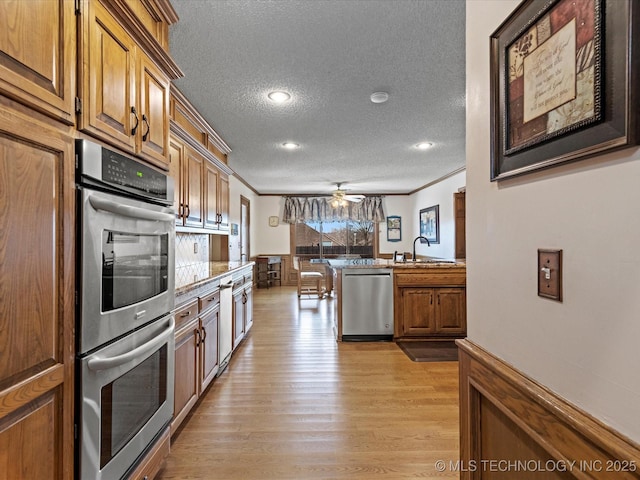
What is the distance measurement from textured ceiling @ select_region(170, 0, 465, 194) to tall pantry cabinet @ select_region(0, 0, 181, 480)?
2.75 feet

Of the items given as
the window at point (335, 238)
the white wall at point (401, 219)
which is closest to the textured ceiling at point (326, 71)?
the white wall at point (401, 219)

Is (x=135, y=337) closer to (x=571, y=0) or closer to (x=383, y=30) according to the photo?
(x=571, y=0)

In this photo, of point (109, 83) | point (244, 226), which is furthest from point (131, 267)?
point (244, 226)

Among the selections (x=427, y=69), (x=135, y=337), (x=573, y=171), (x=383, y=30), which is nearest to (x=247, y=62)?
(x=383, y=30)

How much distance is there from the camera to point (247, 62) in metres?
2.22

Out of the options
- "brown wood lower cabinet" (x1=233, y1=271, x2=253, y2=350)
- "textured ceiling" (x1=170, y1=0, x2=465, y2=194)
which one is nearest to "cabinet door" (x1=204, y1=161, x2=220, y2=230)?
"textured ceiling" (x1=170, y1=0, x2=465, y2=194)

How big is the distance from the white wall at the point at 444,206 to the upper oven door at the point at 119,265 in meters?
5.32

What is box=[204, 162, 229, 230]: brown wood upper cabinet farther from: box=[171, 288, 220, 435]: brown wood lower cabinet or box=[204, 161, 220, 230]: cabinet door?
box=[171, 288, 220, 435]: brown wood lower cabinet

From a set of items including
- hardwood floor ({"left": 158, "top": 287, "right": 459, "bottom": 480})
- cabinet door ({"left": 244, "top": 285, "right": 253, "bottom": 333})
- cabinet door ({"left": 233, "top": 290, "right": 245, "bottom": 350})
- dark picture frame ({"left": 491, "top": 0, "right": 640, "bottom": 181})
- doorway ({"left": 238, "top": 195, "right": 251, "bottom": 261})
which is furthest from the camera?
doorway ({"left": 238, "top": 195, "right": 251, "bottom": 261})

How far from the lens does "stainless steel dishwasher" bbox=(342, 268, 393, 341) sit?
12.6 ft

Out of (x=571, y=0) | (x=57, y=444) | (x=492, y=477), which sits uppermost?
(x=571, y=0)

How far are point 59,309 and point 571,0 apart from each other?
5.11 feet

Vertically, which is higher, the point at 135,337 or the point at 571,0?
the point at 571,0

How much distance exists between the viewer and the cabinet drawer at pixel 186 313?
1898 millimetres
